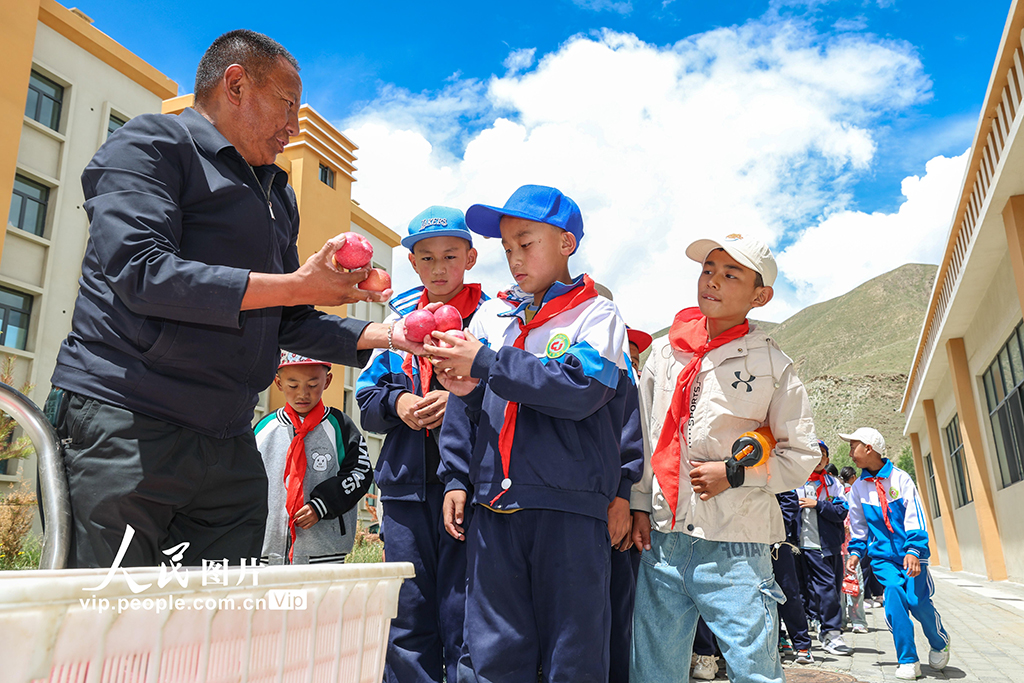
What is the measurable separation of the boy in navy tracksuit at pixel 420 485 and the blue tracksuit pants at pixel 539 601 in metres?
0.59

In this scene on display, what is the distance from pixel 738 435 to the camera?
2.94m

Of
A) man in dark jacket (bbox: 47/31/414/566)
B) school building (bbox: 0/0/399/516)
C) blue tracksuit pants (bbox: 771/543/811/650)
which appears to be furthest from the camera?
school building (bbox: 0/0/399/516)

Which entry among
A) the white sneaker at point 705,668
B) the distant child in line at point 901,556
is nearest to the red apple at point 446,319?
the white sneaker at point 705,668

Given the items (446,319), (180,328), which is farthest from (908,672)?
(180,328)

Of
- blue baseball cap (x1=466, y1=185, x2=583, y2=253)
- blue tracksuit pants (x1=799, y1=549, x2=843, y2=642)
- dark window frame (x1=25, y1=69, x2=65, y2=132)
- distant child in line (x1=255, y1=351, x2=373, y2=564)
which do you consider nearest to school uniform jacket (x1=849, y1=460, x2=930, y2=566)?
blue tracksuit pants (x1=799, y1=549, x2=843, y2=642)

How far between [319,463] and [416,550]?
1.66m

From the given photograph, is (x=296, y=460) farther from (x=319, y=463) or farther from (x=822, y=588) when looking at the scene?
(x=822, y=588)

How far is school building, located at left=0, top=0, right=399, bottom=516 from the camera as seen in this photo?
47.6 feet

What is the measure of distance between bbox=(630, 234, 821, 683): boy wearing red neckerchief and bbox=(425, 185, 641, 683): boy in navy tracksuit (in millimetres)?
248

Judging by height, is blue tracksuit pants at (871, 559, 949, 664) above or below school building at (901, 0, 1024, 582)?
below

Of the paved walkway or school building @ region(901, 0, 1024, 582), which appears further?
school building @ region(901, 0, 1024, 582)

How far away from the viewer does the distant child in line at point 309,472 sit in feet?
14.5

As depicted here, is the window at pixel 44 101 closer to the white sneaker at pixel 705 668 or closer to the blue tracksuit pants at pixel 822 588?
the white sneaker at pixel 705 668

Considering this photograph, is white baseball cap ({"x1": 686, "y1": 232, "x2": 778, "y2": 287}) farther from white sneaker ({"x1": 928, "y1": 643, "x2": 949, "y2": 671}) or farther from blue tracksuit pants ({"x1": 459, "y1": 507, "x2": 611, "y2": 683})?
white sneaker ({"x1": 928, "y1": 643, "x2": 949, "y2": 671})
